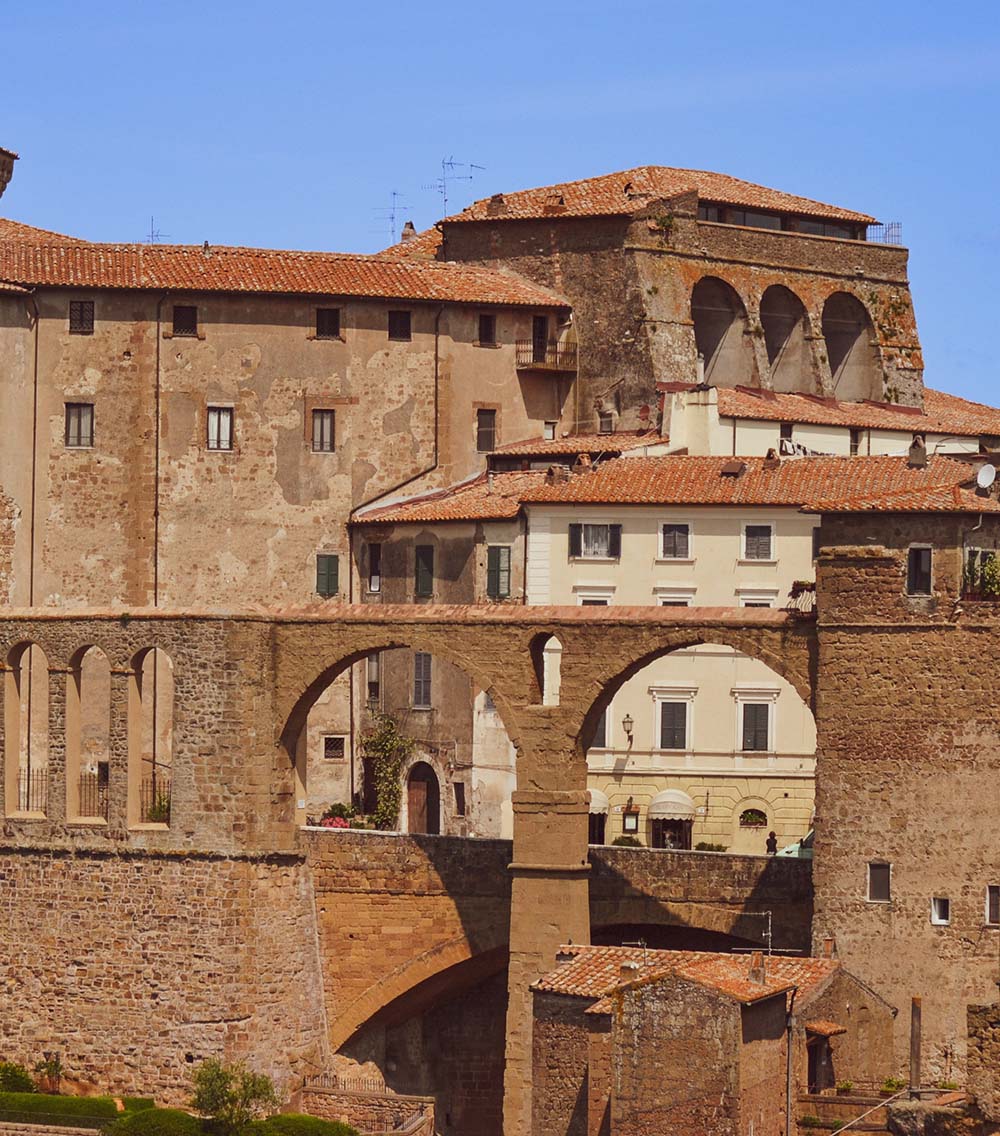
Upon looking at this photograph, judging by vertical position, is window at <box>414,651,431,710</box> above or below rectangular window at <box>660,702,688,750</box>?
above

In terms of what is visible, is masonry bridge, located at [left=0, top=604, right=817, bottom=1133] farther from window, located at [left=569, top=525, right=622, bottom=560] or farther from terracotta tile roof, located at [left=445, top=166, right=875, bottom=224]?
terracotta tile roof, located at [left=445, top=166, right=875, bottom=224]

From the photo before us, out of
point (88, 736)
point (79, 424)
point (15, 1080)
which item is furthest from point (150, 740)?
point (15, 1080)

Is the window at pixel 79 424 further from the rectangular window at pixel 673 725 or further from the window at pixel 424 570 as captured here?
the rectangular window at pixel 673 725

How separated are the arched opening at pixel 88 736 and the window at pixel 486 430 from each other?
12412 millimetres

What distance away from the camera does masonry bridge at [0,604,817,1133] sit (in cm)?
6525

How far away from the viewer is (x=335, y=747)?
279 ft

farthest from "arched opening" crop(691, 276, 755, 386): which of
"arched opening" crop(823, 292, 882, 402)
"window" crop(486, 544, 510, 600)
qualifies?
"window" crop(486, 544, 510, 600)

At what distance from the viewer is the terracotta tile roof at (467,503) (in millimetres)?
83062

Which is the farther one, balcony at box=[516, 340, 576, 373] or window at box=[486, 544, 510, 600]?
balcony at box=[516, 340, 576, 373]

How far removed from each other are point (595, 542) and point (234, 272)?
1204 cm

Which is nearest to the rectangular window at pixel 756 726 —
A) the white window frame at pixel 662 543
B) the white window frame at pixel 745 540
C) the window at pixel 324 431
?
the white window frame at pixel 745 540

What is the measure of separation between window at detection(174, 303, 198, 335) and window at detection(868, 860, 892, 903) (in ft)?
97.6

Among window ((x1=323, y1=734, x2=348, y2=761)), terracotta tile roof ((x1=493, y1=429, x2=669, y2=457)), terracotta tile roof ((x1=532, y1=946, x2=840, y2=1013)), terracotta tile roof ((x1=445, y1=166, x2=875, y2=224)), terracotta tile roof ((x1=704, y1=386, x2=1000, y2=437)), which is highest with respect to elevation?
terracotta tile roof ((x1=445, y1=166, x2=875, y2=224))

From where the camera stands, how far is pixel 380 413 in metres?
86.5
